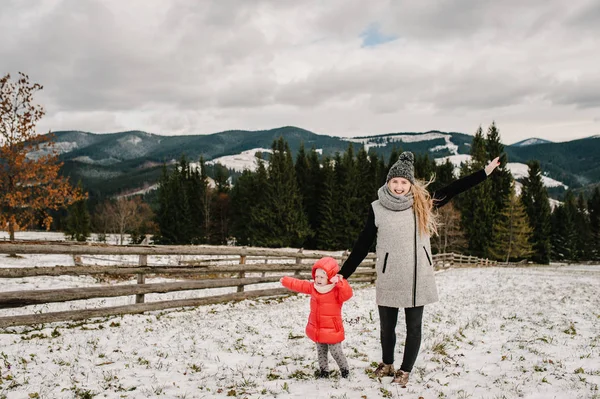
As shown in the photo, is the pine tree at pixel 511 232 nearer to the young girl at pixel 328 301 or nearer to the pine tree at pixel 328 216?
the pine tree at pixel 328 216

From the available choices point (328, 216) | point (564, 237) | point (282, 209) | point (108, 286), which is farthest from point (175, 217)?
point (564, 237)

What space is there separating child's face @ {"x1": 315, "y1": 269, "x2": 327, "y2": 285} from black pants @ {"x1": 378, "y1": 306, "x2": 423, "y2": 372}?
78 cm

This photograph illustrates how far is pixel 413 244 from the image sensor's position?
4168 millimetres

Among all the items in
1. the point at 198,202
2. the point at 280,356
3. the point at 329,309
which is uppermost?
the point at 198,202

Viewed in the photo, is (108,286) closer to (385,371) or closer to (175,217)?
(385,371)

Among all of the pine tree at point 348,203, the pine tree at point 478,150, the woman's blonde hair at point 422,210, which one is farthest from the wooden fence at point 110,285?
the pine tree at point 478,150

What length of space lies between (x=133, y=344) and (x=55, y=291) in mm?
2344

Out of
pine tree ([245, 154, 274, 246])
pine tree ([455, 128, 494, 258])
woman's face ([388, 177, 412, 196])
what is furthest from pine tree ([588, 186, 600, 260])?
woman's face ([388, 177, 412, 196])

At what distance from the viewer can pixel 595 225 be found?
62594 millimetres

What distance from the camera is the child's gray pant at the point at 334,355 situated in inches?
176

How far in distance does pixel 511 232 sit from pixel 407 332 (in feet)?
137

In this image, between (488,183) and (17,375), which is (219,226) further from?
(17,375)

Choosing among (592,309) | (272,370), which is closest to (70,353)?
(272,370)

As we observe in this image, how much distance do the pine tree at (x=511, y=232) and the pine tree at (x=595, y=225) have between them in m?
28.1
